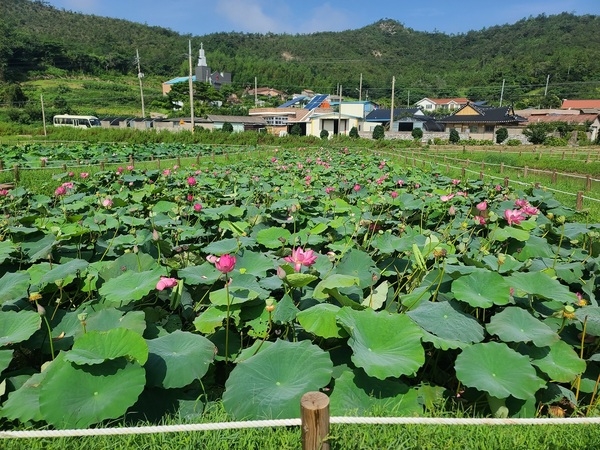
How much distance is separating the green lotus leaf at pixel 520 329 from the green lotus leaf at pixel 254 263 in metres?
1.07

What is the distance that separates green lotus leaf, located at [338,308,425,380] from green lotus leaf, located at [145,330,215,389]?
0.52m

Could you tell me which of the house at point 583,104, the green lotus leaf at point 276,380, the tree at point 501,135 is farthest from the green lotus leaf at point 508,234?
the house at point 583,104

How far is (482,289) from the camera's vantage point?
198cm

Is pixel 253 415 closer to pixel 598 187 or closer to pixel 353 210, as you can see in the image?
pixel 353 210

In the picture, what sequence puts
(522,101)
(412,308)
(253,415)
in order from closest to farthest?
(253,415)
(412,308)
(522,101)

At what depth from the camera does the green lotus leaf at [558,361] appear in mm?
1692

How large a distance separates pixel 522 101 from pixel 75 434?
68491 millimetres

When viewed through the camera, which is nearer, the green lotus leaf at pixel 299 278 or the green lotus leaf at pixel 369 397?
the green lotus leaf at pixel 369 397

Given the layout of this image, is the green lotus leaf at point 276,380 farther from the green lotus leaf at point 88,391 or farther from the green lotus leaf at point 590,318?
the green lotus leaf at point 590,318

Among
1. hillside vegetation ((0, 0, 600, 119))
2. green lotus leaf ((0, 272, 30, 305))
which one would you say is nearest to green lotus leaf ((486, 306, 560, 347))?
green lotus leaf ((0, 272, 30, 305))

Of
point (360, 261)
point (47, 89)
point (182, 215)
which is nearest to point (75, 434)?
point (360, 261)

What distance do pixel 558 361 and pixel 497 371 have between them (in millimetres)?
333

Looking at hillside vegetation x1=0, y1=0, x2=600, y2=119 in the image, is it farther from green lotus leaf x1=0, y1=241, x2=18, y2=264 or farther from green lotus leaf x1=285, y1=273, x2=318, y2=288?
green lotus leaf x1=285, y1=273, x2=318, y2=288

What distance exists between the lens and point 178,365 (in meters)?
1.58
